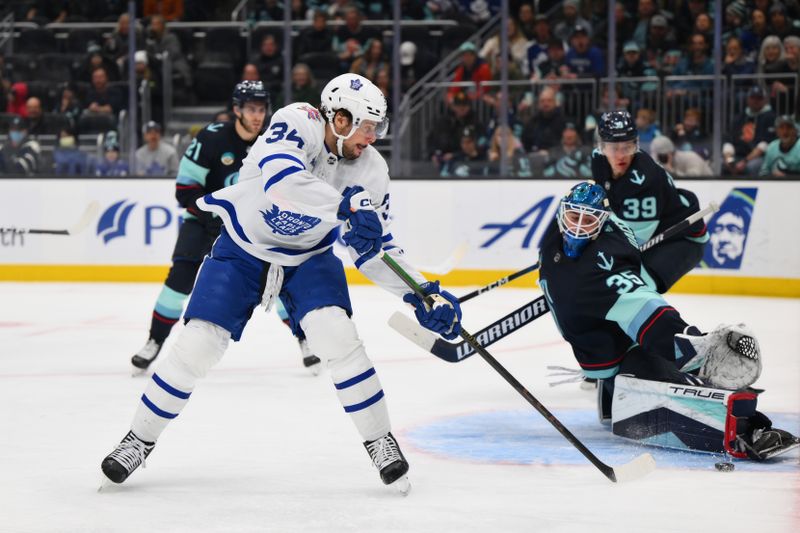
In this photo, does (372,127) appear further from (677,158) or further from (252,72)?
(252,72)

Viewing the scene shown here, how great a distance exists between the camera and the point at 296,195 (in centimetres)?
300

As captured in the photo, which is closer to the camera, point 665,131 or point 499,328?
point 499,328

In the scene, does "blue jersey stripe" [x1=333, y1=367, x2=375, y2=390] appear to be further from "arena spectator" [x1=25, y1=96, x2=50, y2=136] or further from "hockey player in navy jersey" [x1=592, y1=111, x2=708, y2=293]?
"arena spectator" [x1=25, y1=96, x2=50, y2=136]

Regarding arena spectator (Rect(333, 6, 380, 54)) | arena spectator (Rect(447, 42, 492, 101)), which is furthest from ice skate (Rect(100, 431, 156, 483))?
arena spectator (Rect(333, 6, 380, 54))

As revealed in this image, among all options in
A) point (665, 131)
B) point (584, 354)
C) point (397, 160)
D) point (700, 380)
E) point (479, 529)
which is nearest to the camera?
point (479, 529)

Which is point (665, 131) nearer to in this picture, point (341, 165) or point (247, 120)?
point (247, 120)

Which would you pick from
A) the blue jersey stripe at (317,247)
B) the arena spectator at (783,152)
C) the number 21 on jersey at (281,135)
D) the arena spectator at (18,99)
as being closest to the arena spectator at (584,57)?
the arena spectator at (783,152)

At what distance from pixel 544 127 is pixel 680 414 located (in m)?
5.00

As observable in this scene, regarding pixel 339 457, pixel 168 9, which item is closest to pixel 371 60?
pixel 168 9

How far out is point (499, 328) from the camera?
13.3 ft

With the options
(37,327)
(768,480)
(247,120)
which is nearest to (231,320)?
(768,480)

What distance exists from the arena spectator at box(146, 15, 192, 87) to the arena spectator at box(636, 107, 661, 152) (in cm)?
388

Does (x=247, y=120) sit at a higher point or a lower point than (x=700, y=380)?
higher

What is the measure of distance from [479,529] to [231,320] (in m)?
0.85
